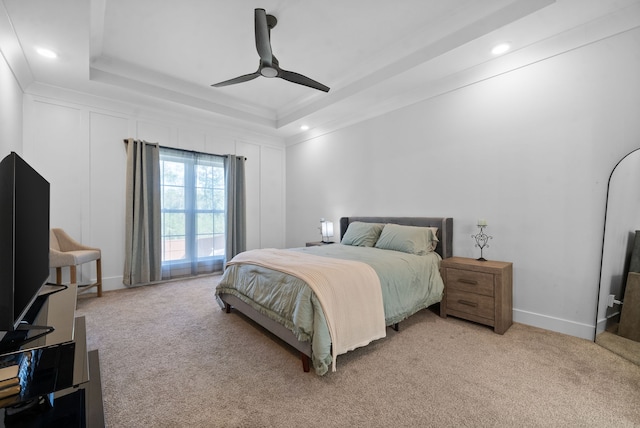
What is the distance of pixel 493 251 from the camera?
2.94 m

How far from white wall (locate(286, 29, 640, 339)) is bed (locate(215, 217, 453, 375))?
0.51 metres

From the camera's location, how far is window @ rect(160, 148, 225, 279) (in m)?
Answer: 4.36

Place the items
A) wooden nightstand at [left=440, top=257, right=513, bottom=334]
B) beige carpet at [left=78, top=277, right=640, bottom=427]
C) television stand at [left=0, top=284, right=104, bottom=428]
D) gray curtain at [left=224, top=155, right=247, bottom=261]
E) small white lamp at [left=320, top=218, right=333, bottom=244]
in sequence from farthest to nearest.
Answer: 1. gray curtain at [left=224, top=155, right=247, bottom=261]
2. small white lamp at [left=320, top=218, right=333, bottom=244]
3. wooden nightstand at [left=440, top=257, right=513, bottom=334]
4. beige carpet at [left=78, top=277, right=640, bottom=427]
5. television stand at [left=0, top=284, right=104, bottom=428]

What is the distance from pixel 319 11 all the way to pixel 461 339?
3228 mm

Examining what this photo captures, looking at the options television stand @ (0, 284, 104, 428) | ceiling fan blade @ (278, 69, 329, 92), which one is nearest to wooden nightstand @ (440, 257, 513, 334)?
ceiling fan blade @ (278, 69, 329, 92)

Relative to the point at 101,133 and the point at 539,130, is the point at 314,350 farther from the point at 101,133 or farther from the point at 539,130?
the point at 101,133

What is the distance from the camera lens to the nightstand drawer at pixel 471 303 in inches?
99.7

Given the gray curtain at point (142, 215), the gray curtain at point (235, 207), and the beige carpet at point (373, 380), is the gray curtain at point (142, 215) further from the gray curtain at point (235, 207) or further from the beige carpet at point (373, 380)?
the beige carpet at point (373, 380)

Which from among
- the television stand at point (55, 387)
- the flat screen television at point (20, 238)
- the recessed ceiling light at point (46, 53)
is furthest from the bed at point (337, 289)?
the recessed ceiling light at point (46, 53)

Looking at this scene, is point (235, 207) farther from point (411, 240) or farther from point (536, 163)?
point (536, 163)

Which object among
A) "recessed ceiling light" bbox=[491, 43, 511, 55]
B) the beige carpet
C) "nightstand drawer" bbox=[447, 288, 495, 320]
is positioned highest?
"recessed ceiling light" bbox=[491, 43, 511, 55]

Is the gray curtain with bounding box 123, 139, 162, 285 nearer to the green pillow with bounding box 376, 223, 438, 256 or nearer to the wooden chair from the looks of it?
the wooden chair

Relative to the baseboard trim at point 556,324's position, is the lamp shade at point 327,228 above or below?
above

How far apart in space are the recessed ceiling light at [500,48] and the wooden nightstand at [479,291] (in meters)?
2.07
